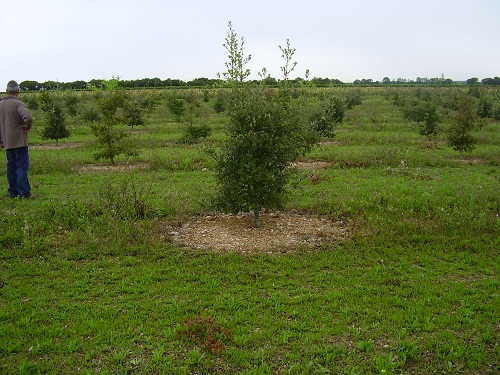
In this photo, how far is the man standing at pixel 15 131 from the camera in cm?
1004

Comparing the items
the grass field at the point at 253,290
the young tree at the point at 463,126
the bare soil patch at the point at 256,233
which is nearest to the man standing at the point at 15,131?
the grass field at the point at 253,290

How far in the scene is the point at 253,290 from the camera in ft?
19.3

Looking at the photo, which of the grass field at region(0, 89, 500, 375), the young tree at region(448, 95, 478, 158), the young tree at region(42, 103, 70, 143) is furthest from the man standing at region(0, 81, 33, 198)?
the young tree at region(448, 95, 478, 158)

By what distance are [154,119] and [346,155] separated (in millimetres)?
21410

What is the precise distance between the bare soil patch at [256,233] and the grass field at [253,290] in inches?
10.5

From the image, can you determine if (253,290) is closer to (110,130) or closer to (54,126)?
(110,130)

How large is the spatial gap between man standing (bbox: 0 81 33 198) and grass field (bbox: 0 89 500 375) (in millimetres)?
794

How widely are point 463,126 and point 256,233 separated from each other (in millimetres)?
11089

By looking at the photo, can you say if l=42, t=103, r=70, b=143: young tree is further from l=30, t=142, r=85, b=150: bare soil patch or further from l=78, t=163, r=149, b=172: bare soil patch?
l=78, t=163, r=149, b=172: bare soil patch

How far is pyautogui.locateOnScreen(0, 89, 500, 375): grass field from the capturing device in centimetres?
438

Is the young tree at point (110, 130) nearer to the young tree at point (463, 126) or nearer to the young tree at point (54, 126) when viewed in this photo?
the young tree at point (54, 126)

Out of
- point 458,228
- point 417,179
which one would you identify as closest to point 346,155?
point 417,179

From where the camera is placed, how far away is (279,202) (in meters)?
8.21

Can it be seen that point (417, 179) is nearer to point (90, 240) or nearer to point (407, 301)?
point (407, 301)
